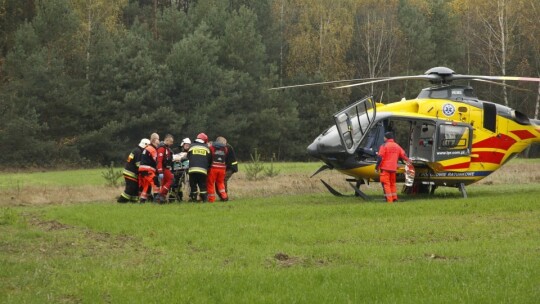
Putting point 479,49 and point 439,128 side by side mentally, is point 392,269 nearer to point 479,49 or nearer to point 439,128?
point 439,128

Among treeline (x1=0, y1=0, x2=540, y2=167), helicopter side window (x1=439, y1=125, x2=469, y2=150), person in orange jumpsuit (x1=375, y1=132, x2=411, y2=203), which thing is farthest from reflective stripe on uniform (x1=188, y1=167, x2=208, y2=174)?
treeline (x1=0, y1=0, x2=540, y2=167)

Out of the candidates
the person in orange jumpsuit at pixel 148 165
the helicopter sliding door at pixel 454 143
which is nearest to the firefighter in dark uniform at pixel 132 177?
the person in orange jumpsuit at pixel 148 165

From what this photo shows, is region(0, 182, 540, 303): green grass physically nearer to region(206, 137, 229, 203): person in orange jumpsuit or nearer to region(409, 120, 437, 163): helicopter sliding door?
region(206, 137, 229, 203): person in orange jumpsuit

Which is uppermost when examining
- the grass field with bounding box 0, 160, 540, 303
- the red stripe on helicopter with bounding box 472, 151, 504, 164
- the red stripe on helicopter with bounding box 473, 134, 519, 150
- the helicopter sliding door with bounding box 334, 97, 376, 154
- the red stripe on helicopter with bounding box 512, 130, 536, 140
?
the helicopter sliding door with bounding box 334, 97, 376, 154

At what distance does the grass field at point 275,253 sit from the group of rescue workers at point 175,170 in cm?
134

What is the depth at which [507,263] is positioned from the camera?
9.34m

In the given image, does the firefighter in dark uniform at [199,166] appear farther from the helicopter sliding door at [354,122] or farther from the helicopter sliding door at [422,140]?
the helicopter sliding door at [422,140]

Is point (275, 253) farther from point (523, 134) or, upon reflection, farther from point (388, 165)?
point (523, 134)

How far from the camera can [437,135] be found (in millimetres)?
19375

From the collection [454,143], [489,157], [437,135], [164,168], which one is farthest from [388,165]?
[164,168]

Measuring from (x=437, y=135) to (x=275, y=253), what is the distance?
9916mm

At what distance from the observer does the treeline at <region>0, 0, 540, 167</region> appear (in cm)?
4394

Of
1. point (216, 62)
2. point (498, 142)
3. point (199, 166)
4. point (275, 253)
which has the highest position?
point (216, 62)

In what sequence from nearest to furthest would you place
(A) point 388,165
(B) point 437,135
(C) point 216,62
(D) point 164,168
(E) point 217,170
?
(A) point 388,165
(D) point 164,168
(B) point 437,135
(E) point 217,170
(C) point 216,62
